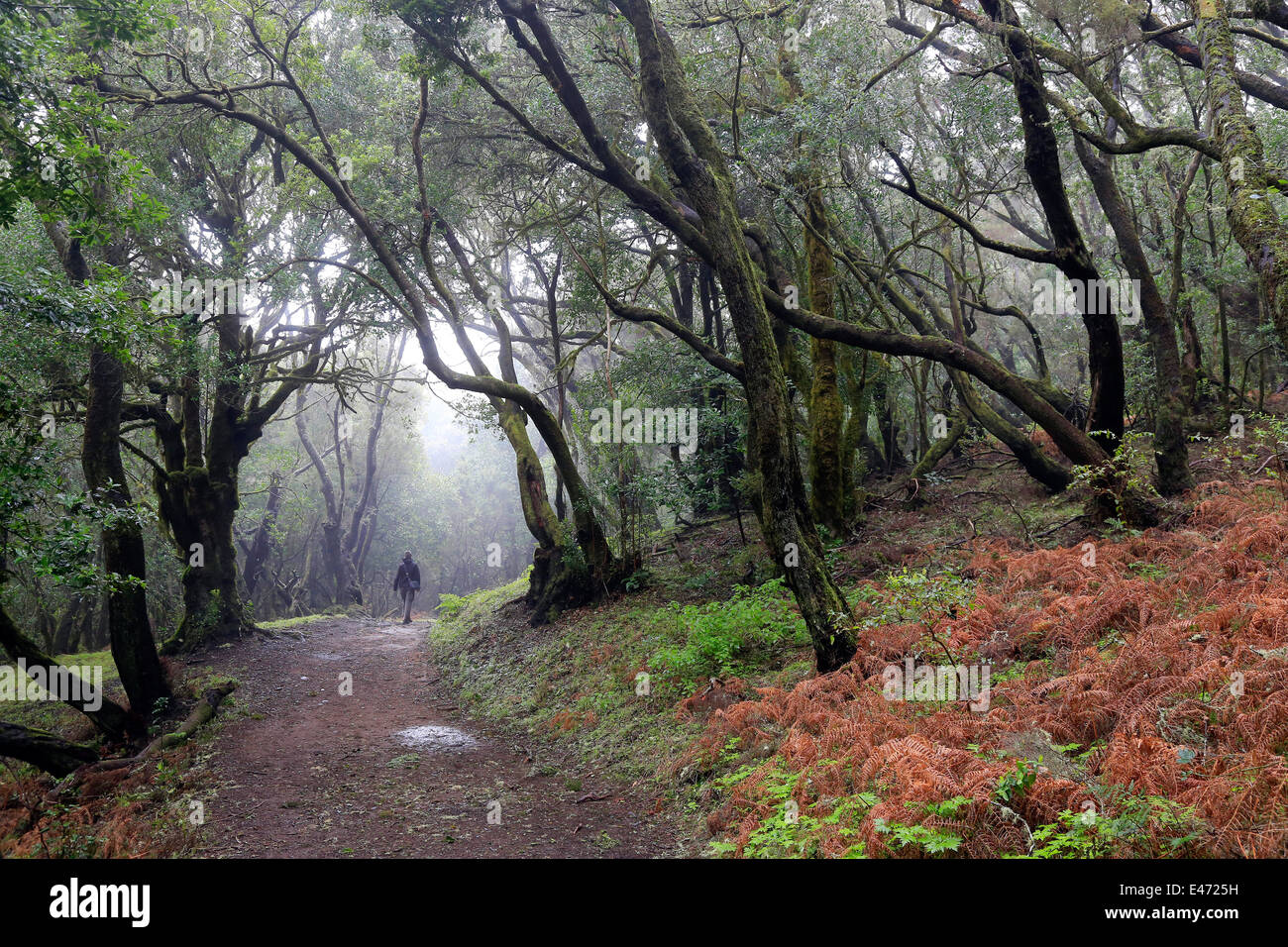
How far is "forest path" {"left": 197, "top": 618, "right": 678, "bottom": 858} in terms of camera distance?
5512mm

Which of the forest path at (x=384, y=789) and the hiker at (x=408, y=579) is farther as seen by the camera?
the hiker at (x=408, y=579)

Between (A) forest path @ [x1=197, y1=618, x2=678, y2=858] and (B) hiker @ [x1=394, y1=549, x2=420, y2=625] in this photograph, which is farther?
(B) hiker @ [x1=394, y1=549, x2=420, y2=625]

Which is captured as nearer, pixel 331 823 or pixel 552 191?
pixel 331 823

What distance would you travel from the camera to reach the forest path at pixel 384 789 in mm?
5512

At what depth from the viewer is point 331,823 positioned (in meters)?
6.07

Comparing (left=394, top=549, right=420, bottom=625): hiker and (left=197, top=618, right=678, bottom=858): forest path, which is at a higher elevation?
(left=394, top=549, right=420, bottom=625): hiker

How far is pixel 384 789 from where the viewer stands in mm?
Result: 6973

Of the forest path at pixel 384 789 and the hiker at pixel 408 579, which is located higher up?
the hiker at pixel 408 579

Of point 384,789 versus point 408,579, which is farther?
point 408,579

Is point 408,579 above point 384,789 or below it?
above
